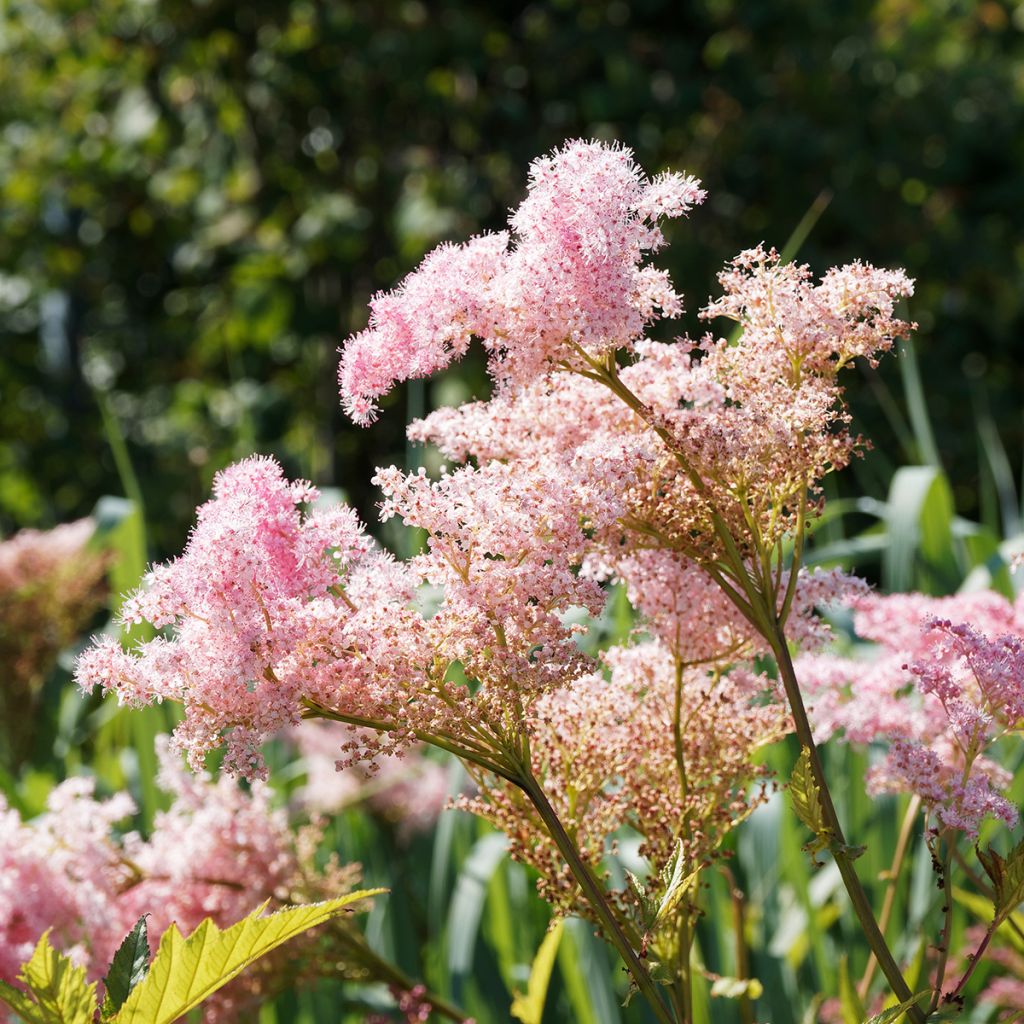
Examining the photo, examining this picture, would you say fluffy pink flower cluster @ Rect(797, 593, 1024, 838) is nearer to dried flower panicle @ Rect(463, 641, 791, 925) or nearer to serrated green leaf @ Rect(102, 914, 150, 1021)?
dried flower panicle @ Rect(463, 641, 791, 925)

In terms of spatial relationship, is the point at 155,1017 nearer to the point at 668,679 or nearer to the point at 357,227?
the point at 668,679

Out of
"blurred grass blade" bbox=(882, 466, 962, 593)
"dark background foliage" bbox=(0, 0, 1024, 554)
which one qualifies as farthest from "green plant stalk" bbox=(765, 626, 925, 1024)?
"dark background foliage" bbox=(0, 0, 1024, 554)

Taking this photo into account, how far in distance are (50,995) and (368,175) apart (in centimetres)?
580

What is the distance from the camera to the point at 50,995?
685 millimetres

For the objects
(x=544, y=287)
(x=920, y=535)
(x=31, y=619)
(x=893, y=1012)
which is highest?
(x=31, y=619)

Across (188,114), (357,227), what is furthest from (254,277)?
(188,114)

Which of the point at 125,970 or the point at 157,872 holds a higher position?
the point at 157,872

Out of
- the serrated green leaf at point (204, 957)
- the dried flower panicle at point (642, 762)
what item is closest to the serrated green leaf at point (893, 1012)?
the dried flower panicle at point (642, 762)

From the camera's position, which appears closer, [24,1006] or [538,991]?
[24,1006]

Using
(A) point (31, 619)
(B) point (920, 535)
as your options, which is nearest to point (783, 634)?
(B) point (920, 535)

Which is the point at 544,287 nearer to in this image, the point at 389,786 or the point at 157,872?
the point at 157,872

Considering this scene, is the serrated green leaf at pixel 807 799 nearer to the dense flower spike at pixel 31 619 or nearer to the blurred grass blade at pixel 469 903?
the blurred grass blade at pixel 469 903

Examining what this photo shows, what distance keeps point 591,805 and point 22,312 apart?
651cm

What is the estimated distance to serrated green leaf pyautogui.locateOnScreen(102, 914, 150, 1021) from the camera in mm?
690
